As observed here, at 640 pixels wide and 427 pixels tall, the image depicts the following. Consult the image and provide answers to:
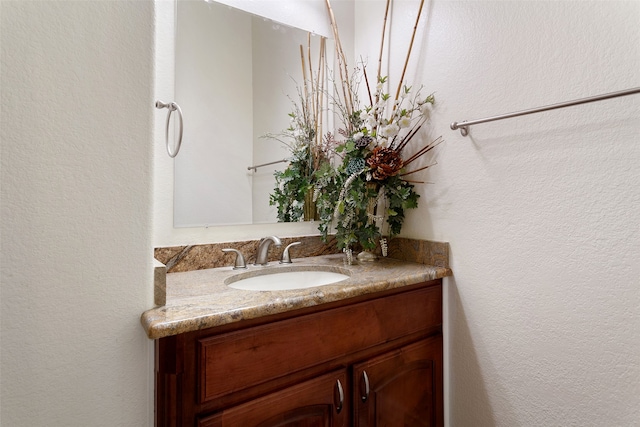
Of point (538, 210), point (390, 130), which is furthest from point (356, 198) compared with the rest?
point (538, 210)

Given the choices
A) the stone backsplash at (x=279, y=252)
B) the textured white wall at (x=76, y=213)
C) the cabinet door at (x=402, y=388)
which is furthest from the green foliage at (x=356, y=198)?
the textured white wall at (x=76, y=213)

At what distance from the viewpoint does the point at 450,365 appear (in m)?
1.30

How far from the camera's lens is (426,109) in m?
1.37

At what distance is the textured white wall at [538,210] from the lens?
89 cm

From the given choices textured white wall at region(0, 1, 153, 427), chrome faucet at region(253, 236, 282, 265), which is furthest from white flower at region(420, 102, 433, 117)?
textured white wall at region(0, 1, 153, 427)

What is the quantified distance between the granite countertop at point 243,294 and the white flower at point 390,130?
0.51 meters

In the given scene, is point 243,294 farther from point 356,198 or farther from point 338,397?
point 356,198

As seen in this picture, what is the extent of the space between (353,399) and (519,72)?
1123 millimetres

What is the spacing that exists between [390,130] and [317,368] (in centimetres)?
89

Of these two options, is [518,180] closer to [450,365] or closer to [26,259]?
[450,365]

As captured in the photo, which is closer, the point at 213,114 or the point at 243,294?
the point at 243,294

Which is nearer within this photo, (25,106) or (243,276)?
(25,106)

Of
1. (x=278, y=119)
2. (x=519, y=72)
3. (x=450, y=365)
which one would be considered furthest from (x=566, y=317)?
(x=278, y=119)

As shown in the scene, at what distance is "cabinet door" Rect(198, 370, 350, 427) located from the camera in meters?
0.80
